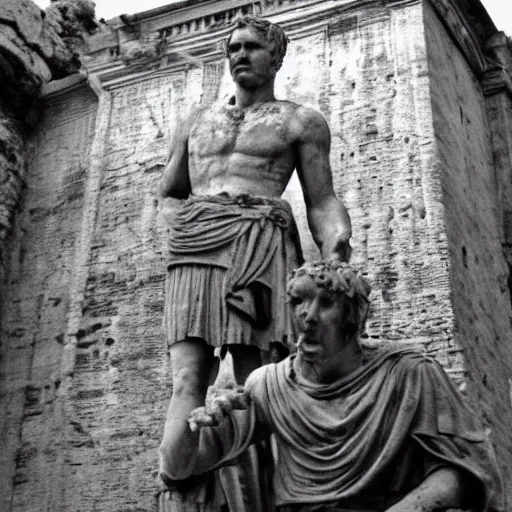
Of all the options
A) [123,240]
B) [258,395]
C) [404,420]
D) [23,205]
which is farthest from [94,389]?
[404,420]

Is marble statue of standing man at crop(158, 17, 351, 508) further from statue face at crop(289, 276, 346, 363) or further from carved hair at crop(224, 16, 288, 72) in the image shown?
statue face at crop(289, 276, 346, 363)

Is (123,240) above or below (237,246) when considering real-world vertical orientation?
above

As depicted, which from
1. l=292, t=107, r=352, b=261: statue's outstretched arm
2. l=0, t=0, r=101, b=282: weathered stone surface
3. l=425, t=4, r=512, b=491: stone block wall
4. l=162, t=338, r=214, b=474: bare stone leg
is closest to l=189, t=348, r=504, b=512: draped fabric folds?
l=162, t=338, r=214, b=474: bare stone leg

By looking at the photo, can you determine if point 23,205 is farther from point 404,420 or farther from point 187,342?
point 404,420

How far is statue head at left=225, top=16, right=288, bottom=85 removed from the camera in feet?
17.5

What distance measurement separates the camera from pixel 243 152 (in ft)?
16.9

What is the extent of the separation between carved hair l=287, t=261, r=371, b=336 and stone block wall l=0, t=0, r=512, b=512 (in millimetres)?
2569

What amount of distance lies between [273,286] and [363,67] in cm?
376

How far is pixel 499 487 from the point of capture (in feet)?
12.9

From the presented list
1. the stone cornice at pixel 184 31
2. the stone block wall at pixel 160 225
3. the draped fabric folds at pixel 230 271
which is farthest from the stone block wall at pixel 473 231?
the draped fabric folds at pixel 230 271

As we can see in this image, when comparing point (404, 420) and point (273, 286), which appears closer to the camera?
point (404, 420)

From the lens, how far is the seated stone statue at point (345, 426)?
3932 millimetres

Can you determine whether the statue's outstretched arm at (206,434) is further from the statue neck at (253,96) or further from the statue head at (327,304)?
the statue neck at (253,96)

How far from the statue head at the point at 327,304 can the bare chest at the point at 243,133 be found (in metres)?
1.11
